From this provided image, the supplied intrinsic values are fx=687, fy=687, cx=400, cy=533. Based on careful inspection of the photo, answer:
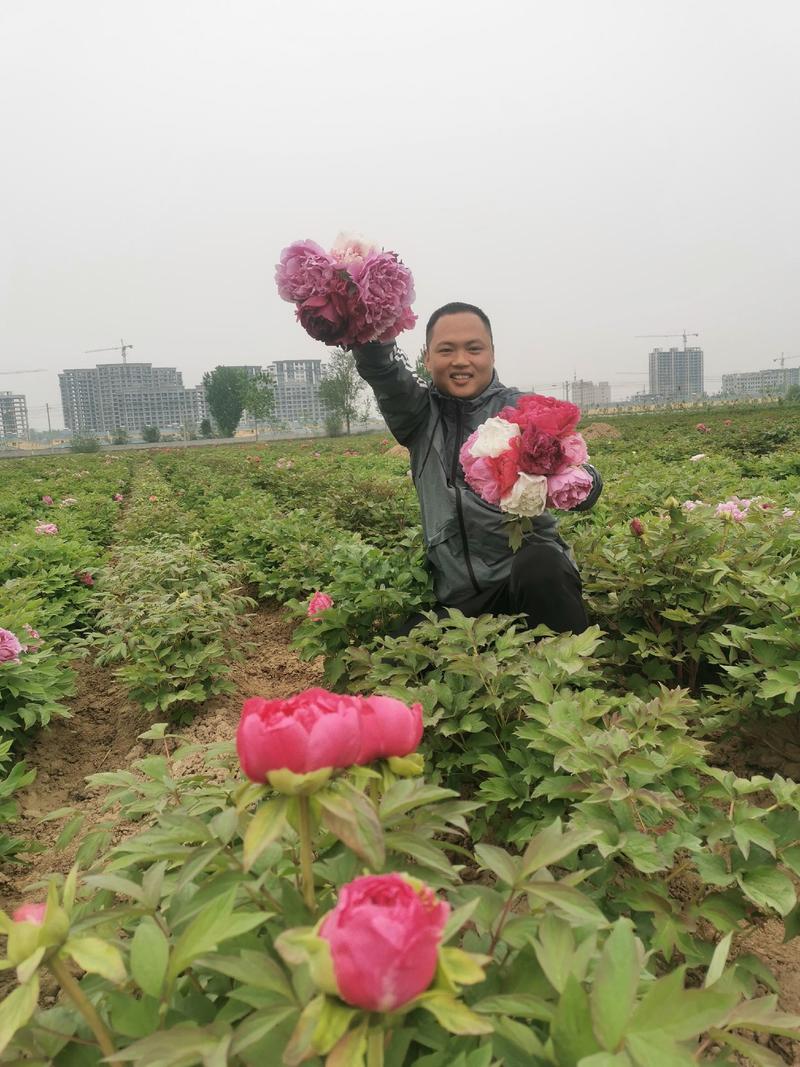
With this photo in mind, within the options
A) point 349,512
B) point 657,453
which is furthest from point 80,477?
point 657,453

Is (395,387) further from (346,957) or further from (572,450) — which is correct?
(346,957)

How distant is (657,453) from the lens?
35.1 feet

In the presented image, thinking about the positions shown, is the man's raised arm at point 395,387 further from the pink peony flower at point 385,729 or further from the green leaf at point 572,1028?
the green leaf at point 572,1028

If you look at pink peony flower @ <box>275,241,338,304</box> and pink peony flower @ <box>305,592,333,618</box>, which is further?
pink peony flower @ <box>305,592,333,618</box>

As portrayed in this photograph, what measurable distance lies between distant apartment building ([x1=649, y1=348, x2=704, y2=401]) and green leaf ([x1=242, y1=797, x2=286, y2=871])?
116 m

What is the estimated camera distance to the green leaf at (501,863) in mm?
700

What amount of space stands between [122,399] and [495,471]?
4612 inches

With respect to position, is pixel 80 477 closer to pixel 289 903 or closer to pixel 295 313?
pixel 295 313

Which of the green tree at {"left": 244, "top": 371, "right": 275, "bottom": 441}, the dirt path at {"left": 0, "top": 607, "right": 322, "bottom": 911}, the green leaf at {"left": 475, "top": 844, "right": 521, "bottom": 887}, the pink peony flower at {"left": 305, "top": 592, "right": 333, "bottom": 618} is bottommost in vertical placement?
the dirt path at {"left": 0, "top": 607, "right": 322, "bottom": 911}

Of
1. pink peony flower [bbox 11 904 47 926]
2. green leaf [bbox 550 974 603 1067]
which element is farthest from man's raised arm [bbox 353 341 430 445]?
green leaf [bbox 550 974 603 1067]

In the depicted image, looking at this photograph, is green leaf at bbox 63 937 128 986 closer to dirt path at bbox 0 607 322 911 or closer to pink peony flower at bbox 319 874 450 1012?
pink peony flower at bbox 319 874 450 1012

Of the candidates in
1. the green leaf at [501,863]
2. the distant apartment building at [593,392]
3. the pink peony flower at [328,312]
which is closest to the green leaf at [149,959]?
Answer: the green leaf at [501,863]

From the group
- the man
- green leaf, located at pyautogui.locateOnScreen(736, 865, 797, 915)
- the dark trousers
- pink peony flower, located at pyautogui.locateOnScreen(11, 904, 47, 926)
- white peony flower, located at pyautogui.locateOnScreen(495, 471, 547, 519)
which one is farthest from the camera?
the man

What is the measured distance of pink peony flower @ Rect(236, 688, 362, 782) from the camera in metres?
0.57
